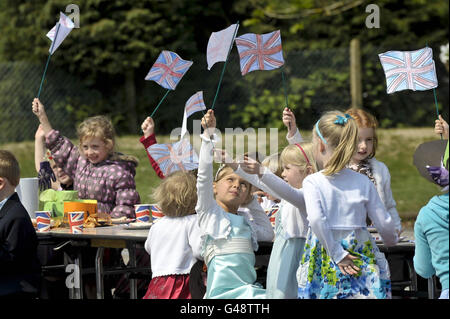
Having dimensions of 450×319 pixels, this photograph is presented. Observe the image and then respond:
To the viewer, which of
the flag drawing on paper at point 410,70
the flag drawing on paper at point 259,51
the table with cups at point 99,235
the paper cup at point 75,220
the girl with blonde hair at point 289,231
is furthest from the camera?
the paper cup at point 75,220

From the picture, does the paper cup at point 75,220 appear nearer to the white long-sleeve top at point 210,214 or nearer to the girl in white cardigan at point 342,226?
the white long-sleeve top at point 210,214

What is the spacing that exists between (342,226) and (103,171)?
2499 millimetres

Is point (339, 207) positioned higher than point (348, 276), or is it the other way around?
point (339, 207)

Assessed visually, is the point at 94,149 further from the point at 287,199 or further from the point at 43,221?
the point at 287,199

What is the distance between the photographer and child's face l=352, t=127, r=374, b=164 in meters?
5.01

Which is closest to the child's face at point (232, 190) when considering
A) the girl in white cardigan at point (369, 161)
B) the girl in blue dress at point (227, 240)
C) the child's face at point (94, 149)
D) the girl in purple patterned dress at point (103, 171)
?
the girl in blue dress at point (227, 240)

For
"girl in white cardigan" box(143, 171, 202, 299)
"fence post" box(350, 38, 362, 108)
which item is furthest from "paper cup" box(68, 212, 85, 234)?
"fence post" box(350, 38, 362, 108)

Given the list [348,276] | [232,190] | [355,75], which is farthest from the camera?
[355,75]

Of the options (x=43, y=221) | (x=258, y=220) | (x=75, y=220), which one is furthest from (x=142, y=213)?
(x=258, y=220)

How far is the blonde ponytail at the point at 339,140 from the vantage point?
144 inches

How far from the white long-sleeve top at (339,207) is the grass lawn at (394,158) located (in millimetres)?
7409

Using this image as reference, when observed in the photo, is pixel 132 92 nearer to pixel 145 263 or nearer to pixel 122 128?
pixel 122 128

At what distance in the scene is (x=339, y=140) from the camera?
12.2 feet

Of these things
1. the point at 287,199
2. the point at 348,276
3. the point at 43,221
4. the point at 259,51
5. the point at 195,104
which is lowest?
the point at 348,276
